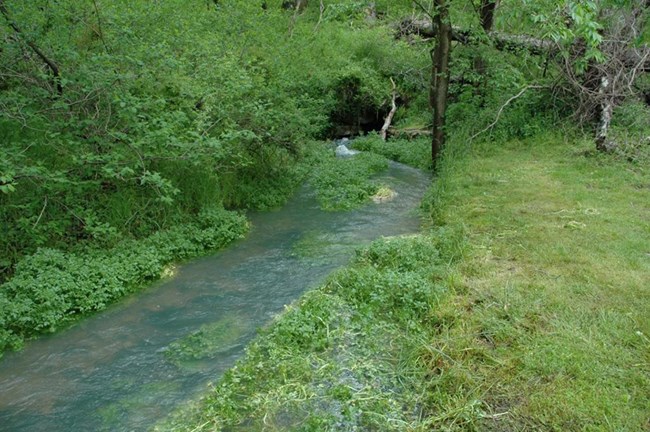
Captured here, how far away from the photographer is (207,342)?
5.32 m

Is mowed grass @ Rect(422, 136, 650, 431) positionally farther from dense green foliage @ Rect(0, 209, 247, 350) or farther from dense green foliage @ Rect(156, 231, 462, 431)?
dense green foliage @ Rect(0, 209, 247, 350)

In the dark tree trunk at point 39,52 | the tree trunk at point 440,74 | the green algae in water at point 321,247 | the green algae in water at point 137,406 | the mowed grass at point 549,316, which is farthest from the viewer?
the tree trunk at point 440,74

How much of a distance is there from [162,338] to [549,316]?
3803mm

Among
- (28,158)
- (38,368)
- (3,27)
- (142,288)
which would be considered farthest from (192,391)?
(3,27)

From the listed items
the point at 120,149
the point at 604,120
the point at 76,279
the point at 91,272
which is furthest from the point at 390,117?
the point at 76,279

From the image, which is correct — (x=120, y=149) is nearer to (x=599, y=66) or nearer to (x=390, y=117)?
(x=599, y=66)

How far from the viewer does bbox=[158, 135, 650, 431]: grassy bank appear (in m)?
3.76

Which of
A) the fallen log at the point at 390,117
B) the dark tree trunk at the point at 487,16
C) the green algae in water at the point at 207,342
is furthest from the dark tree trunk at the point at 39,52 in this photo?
the dark tree trunk at the point at 487,16

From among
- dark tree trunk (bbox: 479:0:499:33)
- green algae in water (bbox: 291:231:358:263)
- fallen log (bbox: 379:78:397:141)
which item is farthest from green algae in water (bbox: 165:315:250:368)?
dark tree trunk (bbox: 479:0:499:33)

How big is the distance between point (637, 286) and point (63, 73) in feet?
25.1

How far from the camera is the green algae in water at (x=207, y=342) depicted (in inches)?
199

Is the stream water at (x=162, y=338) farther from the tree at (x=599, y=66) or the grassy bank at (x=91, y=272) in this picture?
the tree at (x=599, y=66)

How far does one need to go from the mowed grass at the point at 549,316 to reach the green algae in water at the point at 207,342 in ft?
6.75

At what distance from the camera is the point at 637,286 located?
16.8 ft
